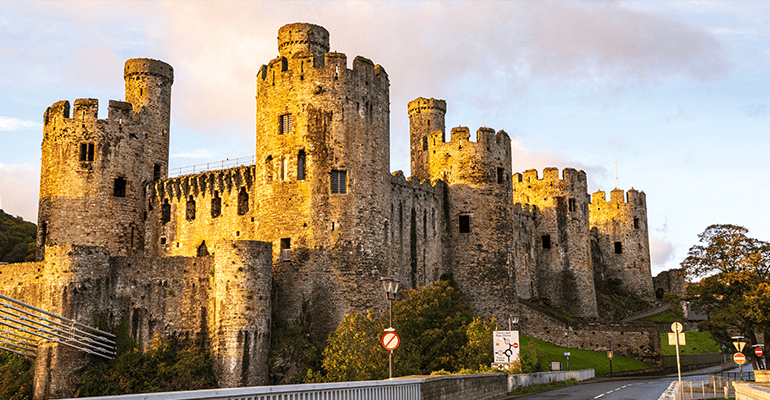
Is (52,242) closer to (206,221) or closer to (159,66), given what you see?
(206,221)

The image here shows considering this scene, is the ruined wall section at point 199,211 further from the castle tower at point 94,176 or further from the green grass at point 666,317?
the green grass at point 666,317

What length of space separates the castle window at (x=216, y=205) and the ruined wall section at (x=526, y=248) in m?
28.8

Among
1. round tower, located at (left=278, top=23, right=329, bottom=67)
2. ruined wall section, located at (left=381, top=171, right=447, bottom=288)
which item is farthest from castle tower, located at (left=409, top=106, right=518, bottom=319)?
round tower, located at (left=278, top=23, right=329, bottom=67)

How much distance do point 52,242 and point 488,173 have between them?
32498 mm

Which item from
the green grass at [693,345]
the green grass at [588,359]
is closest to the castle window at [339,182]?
the green grass at [588,359]

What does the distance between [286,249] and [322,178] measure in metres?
4.80

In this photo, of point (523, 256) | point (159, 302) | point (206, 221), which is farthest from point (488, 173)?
point (159, 302)

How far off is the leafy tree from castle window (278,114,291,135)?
1249 cm

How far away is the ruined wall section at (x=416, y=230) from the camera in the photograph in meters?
51.2

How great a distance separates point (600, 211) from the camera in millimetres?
85375

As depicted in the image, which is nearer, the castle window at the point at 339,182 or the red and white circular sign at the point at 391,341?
the red and white circular sign at the point at 391,341

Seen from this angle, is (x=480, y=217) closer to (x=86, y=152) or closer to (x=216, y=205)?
(x=216, y=205)

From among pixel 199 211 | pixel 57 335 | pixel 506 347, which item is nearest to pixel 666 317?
pixel 506 347

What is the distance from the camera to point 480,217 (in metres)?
57.0
